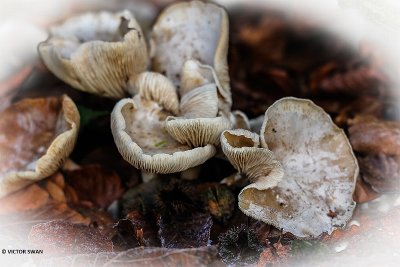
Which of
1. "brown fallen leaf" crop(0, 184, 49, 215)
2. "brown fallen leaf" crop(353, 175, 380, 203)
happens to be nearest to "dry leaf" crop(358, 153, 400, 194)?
"brown fallen leaf" crop(353, 175, 380, 203)

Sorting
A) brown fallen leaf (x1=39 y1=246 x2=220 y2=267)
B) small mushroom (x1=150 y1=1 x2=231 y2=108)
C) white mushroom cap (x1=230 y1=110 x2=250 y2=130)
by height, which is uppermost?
small mushroom (x1=150 y1=1 x2=231 y2=108)

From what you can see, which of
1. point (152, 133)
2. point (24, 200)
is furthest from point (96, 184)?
point (152, 133)

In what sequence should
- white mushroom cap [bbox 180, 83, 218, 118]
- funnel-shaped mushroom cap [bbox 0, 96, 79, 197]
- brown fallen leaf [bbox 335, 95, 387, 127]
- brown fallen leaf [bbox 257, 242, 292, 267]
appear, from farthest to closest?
brown fallen leaf [bbox 335, 95, 387, 127] < funnel-shaped mushroom cap [bbox 0, 96, 79, 197] < white mushroom cap [bbox 180, 83, 218, 118] < brown fallen leaf [bbox 257, 242, 292, 267]

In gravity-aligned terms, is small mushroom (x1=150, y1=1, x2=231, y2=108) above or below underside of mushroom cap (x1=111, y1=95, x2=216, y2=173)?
above

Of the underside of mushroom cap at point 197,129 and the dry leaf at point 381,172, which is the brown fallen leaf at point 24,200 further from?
the dry leaf at point 381,172

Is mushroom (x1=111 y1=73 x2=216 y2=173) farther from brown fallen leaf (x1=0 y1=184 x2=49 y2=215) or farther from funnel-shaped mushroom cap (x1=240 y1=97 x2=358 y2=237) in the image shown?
brown fallen leaf (x1=0 y1=184 x2=49 y2=215)

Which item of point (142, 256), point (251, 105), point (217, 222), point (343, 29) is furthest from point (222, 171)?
point (343, 29)

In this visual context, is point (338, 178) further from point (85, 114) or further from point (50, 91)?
point (50, 91)
